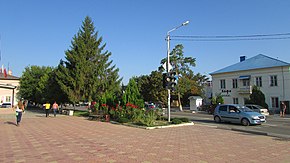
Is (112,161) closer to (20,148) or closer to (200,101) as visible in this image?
(20,148)

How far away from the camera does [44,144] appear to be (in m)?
9.49

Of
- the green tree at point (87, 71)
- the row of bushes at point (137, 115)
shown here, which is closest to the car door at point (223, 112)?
the row of bushes at point (137, 115)

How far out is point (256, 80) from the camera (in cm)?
3697

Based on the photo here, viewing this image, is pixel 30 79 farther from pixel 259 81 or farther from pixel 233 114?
pixel 233 114

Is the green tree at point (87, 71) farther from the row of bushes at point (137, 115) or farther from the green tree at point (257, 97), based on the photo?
the green tree at point (257, 97)

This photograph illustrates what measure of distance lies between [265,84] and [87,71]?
85.3ft

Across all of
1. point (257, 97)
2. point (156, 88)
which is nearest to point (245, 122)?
point (257, 97)

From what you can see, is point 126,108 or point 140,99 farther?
point 140,99

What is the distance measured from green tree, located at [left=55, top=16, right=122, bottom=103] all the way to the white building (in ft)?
64.4

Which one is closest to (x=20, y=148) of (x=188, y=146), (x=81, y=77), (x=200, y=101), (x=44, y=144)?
(x=44, y=144)

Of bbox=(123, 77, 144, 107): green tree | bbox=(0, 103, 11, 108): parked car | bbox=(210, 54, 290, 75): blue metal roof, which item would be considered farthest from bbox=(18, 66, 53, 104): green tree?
bbox=(210, 54, 290, 75): blue metal roof

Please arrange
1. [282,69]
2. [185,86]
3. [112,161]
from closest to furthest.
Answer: [112,161] < [282,69] < [185,86]

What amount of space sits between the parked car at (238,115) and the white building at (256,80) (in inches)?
731

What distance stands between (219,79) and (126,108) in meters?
27.3
